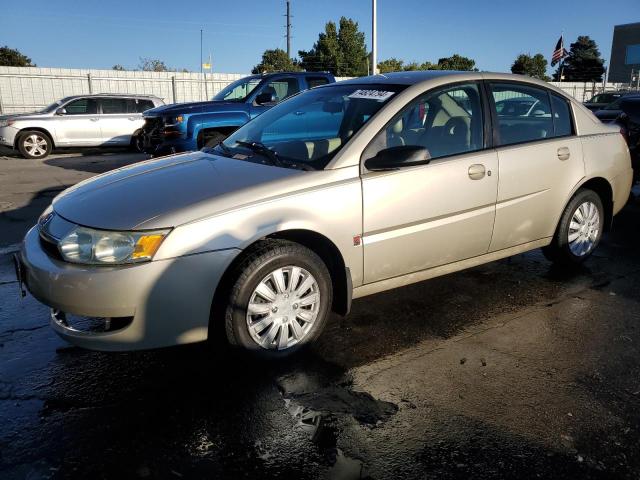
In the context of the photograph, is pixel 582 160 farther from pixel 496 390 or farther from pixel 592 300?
pixel 496 390

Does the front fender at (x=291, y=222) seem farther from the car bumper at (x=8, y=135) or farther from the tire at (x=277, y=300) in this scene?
the car bumper at (x=8, y=135)

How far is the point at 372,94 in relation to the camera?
3832 millimetres

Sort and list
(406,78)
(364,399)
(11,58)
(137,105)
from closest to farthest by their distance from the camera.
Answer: (364,399)
(406,78)
(137,105)
(11,58)

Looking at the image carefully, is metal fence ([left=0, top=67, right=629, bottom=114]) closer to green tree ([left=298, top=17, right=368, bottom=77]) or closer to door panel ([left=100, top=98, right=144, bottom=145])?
door panel ([left=100, top=98, right=144, bottom=145])

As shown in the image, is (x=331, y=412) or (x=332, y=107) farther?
(x=332, y=107)

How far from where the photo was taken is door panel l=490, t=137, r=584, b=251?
401 cm

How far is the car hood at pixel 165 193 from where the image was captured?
2.86 metres

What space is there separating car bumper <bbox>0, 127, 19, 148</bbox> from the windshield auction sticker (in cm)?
1270

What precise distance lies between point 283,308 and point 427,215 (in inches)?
45.9

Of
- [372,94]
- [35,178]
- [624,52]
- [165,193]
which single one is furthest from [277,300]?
[624,52]

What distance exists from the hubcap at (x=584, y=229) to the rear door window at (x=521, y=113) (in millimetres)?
762

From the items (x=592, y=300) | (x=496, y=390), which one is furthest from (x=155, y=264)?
(x=592, y=300)

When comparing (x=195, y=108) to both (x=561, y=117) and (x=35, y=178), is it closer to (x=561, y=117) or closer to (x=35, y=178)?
(x=35, y=178)

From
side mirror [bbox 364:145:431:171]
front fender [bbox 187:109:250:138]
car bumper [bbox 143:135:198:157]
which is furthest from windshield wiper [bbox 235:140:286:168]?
front fender [bbox 187:109:250:138]
